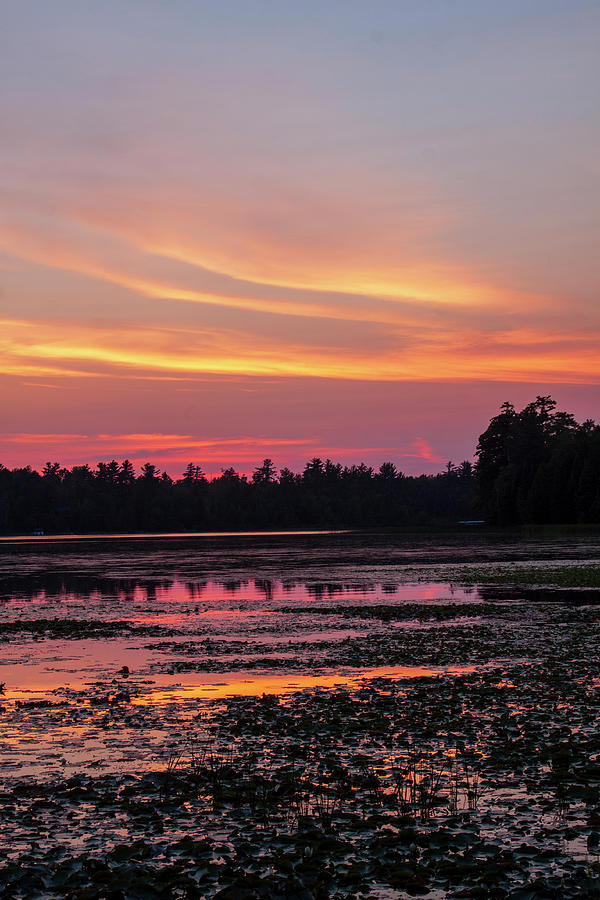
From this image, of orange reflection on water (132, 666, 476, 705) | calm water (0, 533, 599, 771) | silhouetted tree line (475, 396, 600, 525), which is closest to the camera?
orange reflection on water (132, 666, 476, 705)

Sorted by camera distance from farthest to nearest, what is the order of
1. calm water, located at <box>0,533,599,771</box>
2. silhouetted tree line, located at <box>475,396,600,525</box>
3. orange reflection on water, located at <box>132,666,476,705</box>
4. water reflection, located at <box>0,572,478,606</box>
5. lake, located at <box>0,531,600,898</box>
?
silhouetted tree line, located at <box>475,396,600,525</box> < water reflection, located at <box>0,572,478,606</box> < calm water, located at <box>0,533,599,771</box> < orange reflection on water, located at <box>132,666,476,705</box> < lake, located at <box>0,531,600,898</box>

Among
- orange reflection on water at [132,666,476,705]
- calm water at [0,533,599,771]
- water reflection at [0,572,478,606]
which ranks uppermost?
orange reflection on water at [132,666,476,705]

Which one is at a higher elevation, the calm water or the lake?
the lake

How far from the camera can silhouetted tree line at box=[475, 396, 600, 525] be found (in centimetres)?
15350

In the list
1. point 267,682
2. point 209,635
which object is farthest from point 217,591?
point 267,682

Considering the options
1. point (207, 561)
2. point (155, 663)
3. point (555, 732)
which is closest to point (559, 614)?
point (155, 663)

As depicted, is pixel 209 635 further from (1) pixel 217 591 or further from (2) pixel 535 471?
(2) pixel 535 471

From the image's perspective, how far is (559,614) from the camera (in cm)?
3369

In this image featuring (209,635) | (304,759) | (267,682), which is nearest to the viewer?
(304,759)

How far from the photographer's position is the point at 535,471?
17400 cm

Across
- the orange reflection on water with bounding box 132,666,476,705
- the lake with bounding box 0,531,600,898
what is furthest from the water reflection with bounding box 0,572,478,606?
the orange reflection on water with bounding box 132,666,476,705

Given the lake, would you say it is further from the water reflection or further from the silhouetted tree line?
the silhouetted tree line

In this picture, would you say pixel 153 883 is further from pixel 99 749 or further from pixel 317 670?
pixel 317 670

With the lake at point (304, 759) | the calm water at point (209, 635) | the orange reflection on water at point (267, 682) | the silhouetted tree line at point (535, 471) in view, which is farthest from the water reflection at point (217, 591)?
the silhouetted tree line at point (535, 471)
